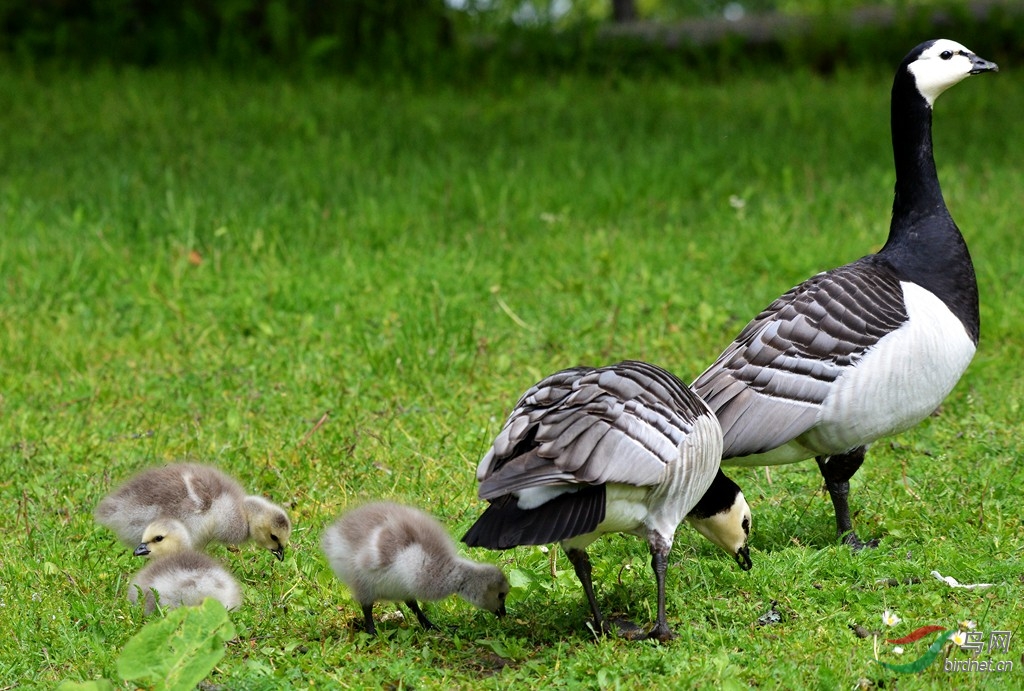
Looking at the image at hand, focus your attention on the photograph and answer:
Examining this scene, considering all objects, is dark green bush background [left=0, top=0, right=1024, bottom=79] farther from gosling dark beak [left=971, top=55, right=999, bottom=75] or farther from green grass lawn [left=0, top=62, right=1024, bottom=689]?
gosling dark beak [left=971, top=55, right=999, bottom=75]

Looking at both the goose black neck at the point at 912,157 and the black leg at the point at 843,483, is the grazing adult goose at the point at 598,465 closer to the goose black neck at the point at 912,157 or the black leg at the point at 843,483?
the black leg at the point at 843,483

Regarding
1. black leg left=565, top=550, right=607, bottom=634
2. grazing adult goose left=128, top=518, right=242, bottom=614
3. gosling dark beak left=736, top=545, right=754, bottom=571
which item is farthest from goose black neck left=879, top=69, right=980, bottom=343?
grazing adult goose left=128, top=518, right=242, bottom=614

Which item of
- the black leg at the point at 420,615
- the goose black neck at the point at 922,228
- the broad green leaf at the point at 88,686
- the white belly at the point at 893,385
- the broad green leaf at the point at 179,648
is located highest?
the goose black neck at the point at 922,228

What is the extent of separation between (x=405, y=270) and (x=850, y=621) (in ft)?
16.3

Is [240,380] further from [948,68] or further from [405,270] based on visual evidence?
[948,68]

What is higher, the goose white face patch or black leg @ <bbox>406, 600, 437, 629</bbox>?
the goose white face patch

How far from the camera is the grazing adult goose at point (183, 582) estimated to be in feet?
14.7

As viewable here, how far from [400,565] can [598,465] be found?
0.81 metres

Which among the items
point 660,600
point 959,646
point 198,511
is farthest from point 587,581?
point 198,511

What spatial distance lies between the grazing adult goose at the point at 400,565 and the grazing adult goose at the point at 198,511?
61 cm

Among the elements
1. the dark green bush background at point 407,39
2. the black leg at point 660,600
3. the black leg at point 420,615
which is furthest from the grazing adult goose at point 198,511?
the dark green bush background at point 407,39

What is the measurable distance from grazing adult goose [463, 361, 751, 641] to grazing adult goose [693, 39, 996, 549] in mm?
500

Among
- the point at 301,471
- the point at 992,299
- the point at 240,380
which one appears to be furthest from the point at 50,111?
the point at 992,299

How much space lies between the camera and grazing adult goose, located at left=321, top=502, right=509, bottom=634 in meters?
4.31
